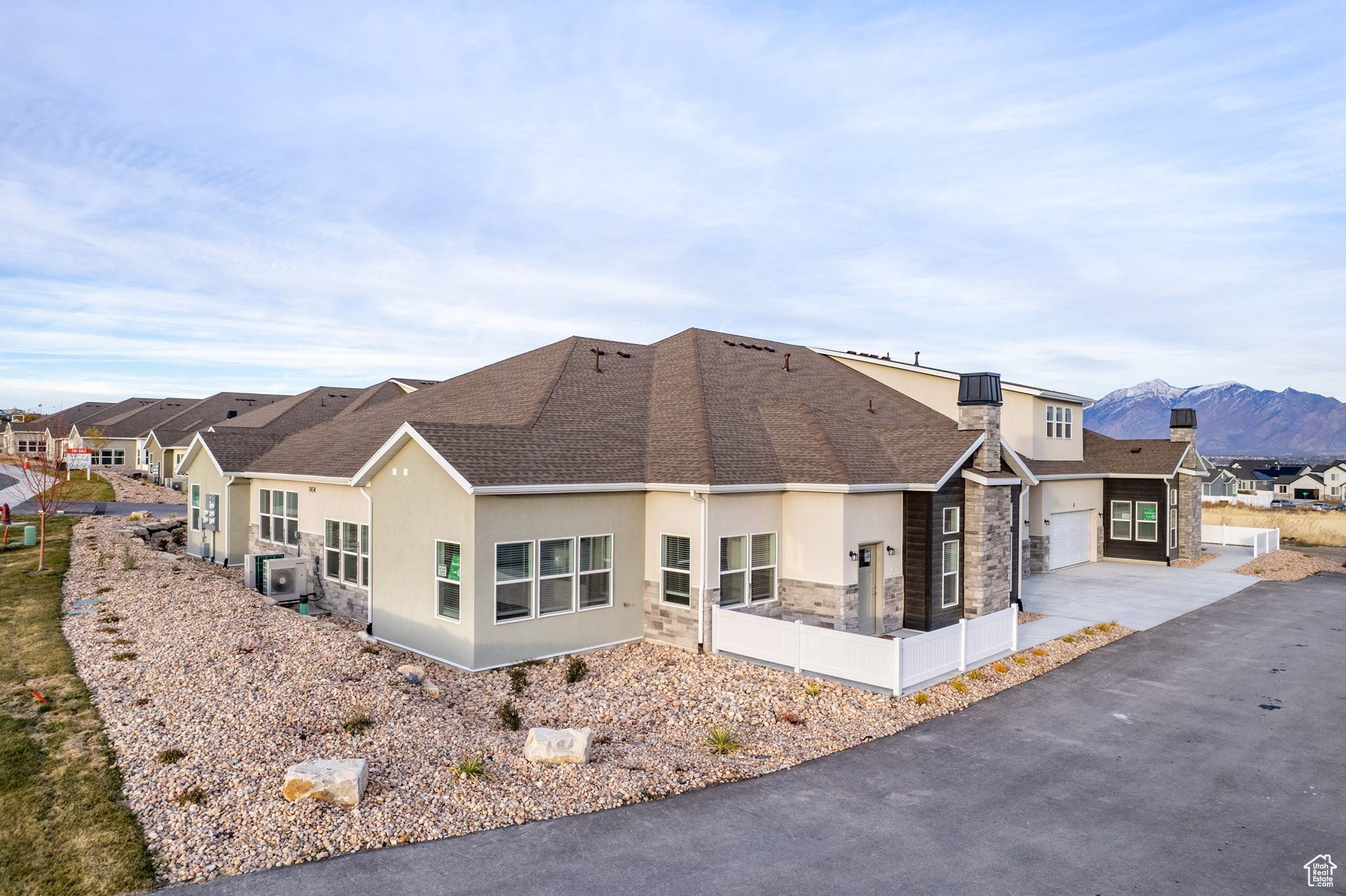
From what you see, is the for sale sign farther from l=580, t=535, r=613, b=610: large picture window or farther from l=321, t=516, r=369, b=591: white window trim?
l=580, t=535, r=613, b=610: large picture window

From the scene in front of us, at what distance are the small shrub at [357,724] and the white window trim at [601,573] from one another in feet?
16.4

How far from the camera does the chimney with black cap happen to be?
58.2 feet

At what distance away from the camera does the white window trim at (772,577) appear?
15.6 m

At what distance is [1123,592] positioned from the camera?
72.9 feet

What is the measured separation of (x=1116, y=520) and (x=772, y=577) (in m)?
19.6

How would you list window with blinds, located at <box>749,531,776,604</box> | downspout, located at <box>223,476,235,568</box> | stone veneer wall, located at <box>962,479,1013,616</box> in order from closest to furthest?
1. window with blinds, located at <box>749,531,776,604</box>
2. stone veneer wall, located at <box>962,479,1013,616</box>
3. downspout, located at <box>223,476,235,568</box>

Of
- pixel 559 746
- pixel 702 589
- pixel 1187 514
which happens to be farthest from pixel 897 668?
pixel 1187 514

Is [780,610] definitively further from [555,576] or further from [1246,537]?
[1246,537]

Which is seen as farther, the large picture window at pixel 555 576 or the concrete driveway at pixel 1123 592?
the concrete driveway at pixel 1123 592

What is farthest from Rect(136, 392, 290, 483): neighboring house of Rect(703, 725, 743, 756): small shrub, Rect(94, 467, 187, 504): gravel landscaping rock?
Rect(703, 725, 743, 756): small shrub

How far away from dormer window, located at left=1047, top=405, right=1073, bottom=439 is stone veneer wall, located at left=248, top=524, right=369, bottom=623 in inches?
899

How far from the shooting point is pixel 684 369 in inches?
800

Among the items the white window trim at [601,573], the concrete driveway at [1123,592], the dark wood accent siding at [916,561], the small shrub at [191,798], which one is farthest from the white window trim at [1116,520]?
the small shrub at [191,798]

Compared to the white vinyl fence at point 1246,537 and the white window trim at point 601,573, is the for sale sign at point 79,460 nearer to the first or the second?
the white window trim at point 601,573
